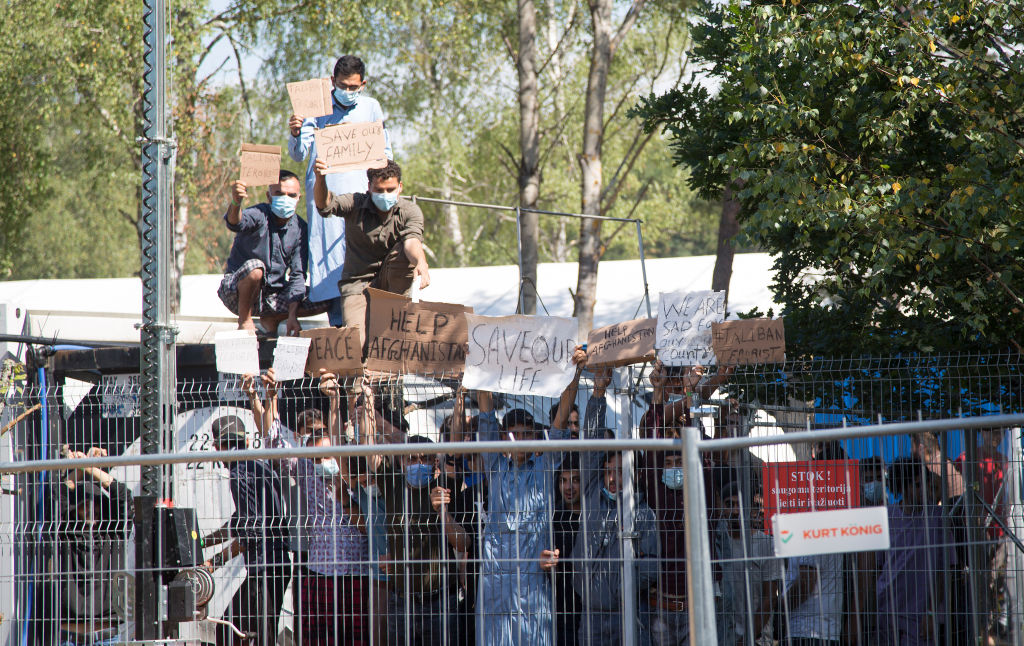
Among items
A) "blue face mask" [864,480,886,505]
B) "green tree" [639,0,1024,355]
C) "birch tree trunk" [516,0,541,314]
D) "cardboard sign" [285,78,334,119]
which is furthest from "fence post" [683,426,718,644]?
"birch tree trunk" [516,0,541,314]

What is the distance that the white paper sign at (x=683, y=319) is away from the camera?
600 cm

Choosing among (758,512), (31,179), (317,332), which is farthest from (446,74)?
(758,512)

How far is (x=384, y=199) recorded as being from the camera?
779cm

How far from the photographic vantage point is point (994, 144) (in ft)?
20.2

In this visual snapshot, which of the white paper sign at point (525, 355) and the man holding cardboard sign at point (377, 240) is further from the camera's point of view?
the man holding cardboard sign at point (377, 240)

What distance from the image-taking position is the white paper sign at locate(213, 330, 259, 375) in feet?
20.0

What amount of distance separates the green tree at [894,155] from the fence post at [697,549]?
3.15 m

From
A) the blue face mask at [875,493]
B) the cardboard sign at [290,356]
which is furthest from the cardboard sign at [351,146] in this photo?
the blue face mask at [875,493]

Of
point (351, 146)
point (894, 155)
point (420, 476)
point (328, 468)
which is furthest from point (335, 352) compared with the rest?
point (894, 155)

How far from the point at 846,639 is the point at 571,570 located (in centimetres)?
136

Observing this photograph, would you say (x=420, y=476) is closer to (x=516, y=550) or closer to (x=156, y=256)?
(x=516, y=550)

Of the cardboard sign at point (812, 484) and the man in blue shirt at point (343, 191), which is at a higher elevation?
the man in blue shirt at point (343, 191)

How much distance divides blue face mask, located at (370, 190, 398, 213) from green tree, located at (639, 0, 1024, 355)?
2.48 m

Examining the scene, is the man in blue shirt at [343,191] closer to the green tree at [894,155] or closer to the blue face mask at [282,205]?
the blue face mask at [282,205]
